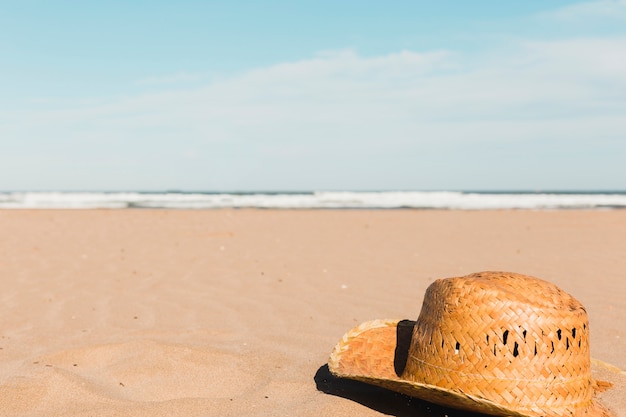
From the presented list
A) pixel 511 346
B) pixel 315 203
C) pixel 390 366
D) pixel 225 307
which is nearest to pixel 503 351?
pixel 511 346

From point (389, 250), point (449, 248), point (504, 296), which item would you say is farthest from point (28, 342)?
point (449, 248)

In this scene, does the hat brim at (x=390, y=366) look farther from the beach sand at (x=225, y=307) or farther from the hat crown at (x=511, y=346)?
the beach sand at (x=225, y=307)

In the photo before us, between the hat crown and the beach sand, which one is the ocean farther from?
the hat crown

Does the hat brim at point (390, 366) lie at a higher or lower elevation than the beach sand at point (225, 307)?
higher

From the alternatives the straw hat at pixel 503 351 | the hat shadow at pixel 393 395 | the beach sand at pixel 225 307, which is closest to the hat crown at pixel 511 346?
the straw hat at pixel 503 351

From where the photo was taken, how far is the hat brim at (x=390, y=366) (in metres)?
2.62

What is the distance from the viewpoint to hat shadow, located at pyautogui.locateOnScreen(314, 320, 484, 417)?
3.06 m

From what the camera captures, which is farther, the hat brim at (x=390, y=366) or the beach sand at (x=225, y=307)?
the beach sand at (x=225, y=307)

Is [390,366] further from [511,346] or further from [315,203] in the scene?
[315,203]

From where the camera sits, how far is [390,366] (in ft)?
10.9

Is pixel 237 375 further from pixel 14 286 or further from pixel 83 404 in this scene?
pixel 14 286

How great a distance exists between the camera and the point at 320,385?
3527mm

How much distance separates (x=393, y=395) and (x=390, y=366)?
0.17m

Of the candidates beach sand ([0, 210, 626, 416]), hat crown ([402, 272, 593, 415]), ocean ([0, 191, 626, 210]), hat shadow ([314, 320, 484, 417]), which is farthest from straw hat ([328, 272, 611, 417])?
ocean ([0, 191, 626, 210])
